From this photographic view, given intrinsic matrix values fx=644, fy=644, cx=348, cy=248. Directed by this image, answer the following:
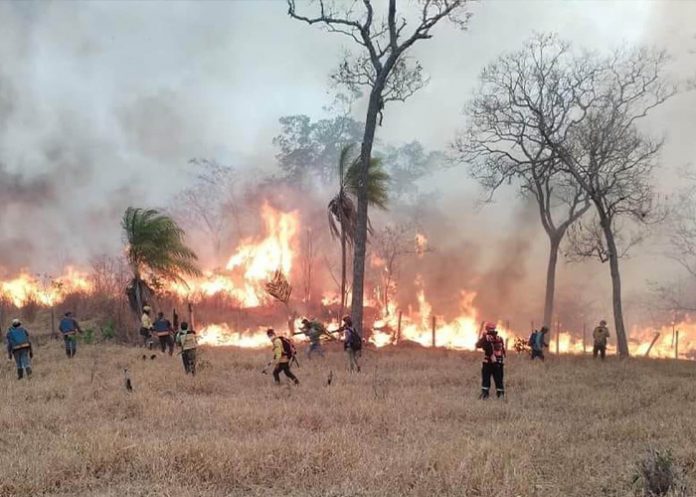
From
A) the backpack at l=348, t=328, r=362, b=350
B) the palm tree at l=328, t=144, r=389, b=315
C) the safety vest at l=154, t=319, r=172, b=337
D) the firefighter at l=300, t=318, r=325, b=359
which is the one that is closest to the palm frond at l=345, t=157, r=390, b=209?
the palm tree at l=328, t=144, r=389, b=315

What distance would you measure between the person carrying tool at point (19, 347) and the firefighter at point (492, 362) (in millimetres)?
10765

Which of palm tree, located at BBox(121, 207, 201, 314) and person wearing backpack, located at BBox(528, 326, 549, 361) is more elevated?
palm tree, located at BBox(121, 207, 201, 314)

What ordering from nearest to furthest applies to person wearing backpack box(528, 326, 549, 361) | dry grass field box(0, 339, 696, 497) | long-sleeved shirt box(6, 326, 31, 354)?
dry grass field box(0, 339, 696, 497)
long-sleeved shirt box(6, 326, 31, 354)
person wearing backpack box(528, 326, 549, 361)

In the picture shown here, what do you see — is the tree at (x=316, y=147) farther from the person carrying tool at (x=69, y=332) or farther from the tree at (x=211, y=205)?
the person carrying tool at (x=69, y=332)

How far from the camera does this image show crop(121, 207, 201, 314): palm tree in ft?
80.7

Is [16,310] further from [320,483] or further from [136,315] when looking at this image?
[320,483]

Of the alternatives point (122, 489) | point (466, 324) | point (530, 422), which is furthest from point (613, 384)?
point (466, 324)

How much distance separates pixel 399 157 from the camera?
5462 cm

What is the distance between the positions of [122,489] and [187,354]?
910 centimetres

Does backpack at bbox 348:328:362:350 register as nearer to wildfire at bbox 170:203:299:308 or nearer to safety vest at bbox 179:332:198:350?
safety vest at bbox 179:332:198:350

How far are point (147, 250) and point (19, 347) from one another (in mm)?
9097

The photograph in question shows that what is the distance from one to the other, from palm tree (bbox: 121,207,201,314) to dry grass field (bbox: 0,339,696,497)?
27.5 feet

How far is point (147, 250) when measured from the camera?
24.5 metres

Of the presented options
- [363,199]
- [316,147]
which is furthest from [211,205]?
[363,199]
